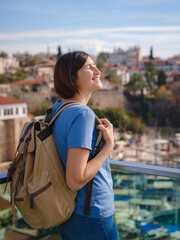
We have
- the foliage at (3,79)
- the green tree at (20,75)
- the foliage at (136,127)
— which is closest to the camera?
the foliage at (136,127)

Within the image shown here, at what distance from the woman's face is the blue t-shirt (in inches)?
3.3

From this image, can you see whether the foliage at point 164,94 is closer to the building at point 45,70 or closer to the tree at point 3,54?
the building at point 45,70

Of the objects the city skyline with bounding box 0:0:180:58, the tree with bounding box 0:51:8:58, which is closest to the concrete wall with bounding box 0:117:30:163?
the tree with bounding box 0:51:8:58

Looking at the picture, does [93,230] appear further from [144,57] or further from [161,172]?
[144,57]

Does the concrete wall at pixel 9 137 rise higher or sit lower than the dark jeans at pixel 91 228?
lower

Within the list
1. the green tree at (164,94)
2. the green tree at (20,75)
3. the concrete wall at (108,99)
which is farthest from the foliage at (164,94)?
the green tree at (20,75)

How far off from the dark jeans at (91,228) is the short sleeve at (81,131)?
0.50ft

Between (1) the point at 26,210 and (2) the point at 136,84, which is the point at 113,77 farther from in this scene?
(1) the point at 26,210

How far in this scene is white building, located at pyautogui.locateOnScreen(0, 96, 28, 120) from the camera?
1594 cm

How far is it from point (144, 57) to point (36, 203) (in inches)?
1661

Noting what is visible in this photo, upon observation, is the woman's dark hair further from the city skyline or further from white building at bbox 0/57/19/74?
the city skyline

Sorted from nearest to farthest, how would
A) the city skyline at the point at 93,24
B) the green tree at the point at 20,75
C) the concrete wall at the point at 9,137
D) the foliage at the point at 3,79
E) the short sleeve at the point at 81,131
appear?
the short sleeve at the point at 81,131, the concrete wall at the point at 9,137, the foliage at the point at 3,79, the green tree at the point at 20,75, the city skyline at the point at 93,24

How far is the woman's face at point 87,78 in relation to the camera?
0.65 m

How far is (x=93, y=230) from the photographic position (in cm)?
61
